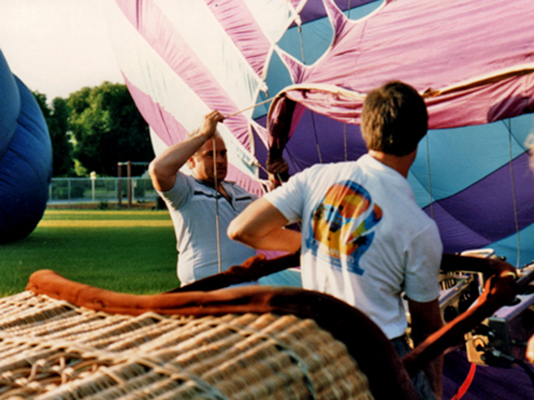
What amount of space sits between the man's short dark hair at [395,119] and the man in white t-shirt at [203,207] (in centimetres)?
111

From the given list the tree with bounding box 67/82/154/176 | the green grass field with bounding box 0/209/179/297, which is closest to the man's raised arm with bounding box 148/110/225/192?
the green grass field with bounding box 0/209/179/297

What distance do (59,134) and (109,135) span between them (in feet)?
11.9

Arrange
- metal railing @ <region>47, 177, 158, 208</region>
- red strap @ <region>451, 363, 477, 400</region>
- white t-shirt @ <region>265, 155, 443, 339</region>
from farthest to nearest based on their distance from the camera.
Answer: metal railing @ <region>47, 177, 158, 208</region> < red strap @ <region>451, 363, 477, 400</region> < white t-shirt @ <region>265, 155, 443, 339</region>

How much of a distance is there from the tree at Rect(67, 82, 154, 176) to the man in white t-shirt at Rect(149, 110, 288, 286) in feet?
119

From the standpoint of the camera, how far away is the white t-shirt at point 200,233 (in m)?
2.51

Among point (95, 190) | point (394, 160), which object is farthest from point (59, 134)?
point (394, 160)

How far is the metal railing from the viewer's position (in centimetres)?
2841

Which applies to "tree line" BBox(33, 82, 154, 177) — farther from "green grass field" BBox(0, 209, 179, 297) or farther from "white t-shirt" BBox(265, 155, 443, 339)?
"white t-shirt" BBox(265, 155, 443, 339)

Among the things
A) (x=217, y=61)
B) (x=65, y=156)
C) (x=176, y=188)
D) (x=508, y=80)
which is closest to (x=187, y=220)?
(x=176, y=188)

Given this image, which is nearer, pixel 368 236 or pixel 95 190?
pixel 368 236

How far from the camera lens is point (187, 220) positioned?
100 inches

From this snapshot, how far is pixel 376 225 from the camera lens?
1304 millimetres

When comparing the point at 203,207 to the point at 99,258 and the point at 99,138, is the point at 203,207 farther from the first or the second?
the point at 99,138

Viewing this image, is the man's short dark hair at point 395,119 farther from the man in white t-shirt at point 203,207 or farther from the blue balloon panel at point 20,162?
the blue balloon panel at point 20,162
